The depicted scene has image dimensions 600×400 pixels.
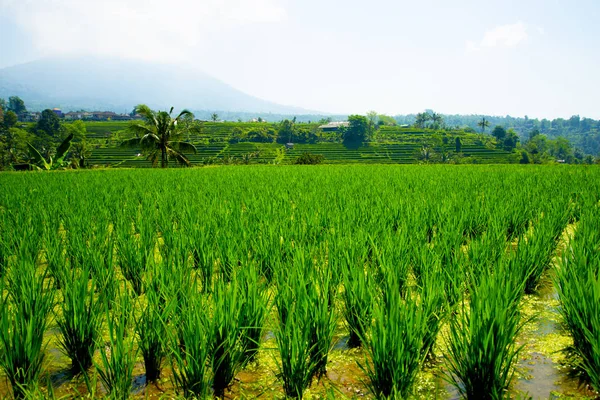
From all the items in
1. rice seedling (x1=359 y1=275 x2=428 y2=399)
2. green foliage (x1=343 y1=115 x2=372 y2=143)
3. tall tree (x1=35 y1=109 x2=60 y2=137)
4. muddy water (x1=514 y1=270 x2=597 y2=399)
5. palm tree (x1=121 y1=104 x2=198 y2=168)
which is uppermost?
green foliage (x1=343 y1=115 x2=372 y2=143)

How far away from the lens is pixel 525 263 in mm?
2762

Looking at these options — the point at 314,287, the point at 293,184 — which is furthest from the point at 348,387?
the point at 293,184

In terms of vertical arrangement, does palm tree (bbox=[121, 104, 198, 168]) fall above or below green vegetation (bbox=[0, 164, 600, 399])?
above

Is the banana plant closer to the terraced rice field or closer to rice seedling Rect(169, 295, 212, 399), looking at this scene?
rice seedling Rect(169, 295, 212, 399)

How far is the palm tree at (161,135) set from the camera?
1994 cm

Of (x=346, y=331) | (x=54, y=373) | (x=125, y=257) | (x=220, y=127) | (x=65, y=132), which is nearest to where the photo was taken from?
(x=54, y=373)

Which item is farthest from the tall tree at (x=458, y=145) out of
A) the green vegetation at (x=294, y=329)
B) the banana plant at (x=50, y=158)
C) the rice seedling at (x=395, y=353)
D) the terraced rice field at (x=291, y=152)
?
the rice seedling at (x=395, y=353)

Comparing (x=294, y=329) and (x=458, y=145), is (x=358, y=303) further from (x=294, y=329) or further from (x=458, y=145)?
(x=458, y=145)

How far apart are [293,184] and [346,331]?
7.41 metres

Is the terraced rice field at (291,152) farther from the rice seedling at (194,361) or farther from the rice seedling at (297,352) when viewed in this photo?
the rice seedling at (194,361)

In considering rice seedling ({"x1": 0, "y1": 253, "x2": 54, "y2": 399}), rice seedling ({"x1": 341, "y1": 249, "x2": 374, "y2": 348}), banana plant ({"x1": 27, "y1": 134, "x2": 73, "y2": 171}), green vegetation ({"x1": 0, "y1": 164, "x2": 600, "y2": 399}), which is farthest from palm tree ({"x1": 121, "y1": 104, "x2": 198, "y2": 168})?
rice seedling ({"x1": 341, "y1": 249, "x2": 374, "y2": 348})

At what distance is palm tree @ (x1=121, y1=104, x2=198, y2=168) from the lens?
1994cm

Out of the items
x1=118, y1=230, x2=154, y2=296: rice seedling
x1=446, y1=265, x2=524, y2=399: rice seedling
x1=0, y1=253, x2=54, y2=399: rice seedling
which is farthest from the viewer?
x1=118, y1=230, x2=154, y2=296: rice seedling

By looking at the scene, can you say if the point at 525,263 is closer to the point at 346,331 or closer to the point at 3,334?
the point at 346,331
